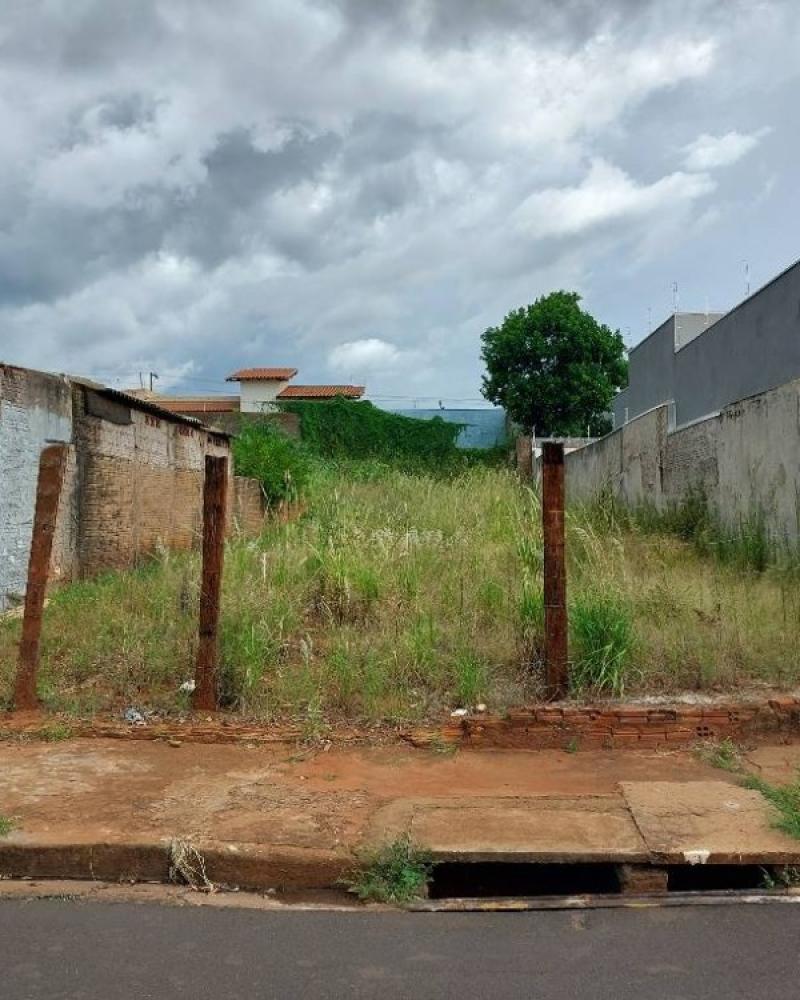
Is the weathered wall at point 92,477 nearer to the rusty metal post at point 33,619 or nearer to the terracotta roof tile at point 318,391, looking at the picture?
the rusty metal post at point 33,619

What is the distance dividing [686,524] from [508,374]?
22.2 metres

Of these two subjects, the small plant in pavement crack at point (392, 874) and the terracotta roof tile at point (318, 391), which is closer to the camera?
the small plant in pavement crack at point (392, 874)

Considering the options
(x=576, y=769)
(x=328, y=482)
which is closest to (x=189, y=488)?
(x=328, y=482)

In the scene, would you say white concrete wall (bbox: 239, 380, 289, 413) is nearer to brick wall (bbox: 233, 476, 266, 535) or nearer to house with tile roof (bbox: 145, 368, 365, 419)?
house with tile roof (bbox: 145, 368, 365, 419)

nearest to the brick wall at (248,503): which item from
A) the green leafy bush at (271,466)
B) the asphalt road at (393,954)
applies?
the green leafy bush at (271,466)

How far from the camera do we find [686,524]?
968cm

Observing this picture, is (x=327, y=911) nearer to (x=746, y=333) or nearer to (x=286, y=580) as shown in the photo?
(x=286, y=580)

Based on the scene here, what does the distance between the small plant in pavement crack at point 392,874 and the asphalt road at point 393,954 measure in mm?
129

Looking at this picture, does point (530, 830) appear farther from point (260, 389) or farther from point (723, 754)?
point (260, 389)

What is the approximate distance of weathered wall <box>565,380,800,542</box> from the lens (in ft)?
25.0

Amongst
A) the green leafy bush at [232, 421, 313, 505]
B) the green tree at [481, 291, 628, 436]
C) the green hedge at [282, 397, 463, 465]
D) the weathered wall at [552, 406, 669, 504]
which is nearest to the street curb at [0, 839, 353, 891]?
the weathered wall at [552, 406, 669, 504]

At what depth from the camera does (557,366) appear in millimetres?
30797

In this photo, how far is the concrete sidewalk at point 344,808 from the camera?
3.65 m

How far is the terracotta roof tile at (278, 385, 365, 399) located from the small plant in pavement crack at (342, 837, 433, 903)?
1325 inches
